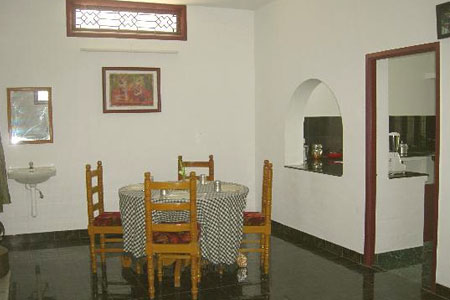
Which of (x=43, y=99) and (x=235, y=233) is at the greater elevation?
(x=43, y=99)

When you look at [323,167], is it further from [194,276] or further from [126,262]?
[126,262]

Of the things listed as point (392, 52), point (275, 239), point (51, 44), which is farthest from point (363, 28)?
point (51, 44)

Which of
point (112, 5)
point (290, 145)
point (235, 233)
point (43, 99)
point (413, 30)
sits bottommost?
point (235, 233)

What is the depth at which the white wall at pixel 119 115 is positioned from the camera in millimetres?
5410

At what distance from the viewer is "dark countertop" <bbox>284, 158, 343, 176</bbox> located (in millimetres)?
5037

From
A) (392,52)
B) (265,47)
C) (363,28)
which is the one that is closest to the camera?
(392,52)

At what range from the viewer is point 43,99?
548cm

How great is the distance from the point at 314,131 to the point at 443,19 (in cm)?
353

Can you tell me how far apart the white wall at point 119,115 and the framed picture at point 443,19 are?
3228mm

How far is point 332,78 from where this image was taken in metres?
4.80

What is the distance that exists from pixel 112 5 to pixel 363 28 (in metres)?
3.11

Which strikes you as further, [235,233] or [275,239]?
[275,239]

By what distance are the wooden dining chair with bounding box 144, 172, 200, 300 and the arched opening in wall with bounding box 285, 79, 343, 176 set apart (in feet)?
6.43

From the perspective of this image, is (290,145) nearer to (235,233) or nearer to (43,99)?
(235,233)
